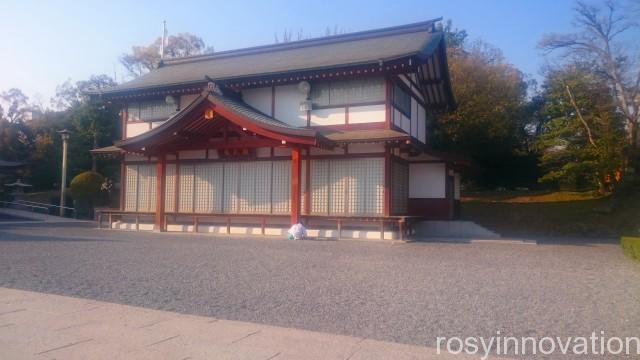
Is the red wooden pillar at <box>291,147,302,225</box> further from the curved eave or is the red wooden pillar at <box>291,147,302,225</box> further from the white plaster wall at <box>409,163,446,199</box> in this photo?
the white plaster wall at <box>409,163,446,199</box>

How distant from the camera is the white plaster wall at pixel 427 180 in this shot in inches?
735

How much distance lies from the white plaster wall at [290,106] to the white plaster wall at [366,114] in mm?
1832

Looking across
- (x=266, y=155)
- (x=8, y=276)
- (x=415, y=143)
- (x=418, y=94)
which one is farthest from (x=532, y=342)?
(x=418, y=94)

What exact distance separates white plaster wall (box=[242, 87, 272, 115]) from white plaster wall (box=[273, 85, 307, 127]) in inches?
16.4

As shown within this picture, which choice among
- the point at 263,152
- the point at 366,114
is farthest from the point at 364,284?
the point at 263,152

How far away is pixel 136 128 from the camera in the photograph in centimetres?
2083

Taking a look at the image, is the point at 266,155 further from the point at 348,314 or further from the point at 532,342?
the point at 532,342

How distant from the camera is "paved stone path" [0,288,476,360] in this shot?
4.54 metres

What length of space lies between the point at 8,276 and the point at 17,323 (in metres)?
3.69

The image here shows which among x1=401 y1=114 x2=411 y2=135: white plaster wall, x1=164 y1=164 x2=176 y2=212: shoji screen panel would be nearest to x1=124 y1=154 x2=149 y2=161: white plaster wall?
x1=164 y1=164 x2=176 y2=212: shoji screen panel

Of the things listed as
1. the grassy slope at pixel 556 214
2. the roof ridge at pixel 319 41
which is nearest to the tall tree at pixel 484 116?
the grassy slope at pixel 556 214

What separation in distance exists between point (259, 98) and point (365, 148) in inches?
193

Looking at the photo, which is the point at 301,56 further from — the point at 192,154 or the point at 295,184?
the point at 295,184

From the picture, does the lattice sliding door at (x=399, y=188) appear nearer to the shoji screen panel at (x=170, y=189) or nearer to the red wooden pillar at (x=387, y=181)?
the red wooden pillar at (x=387, y=181)
